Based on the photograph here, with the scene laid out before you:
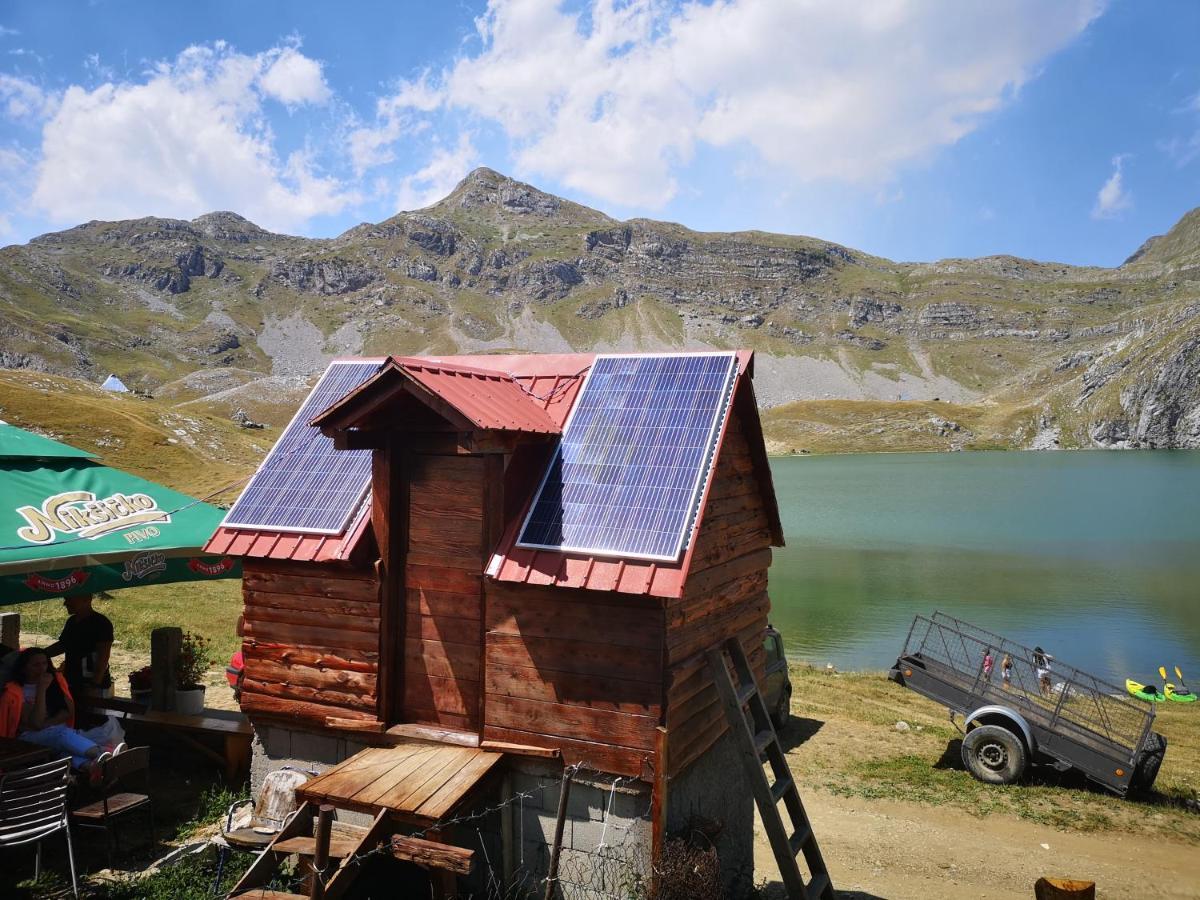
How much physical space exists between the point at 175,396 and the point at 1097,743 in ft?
687

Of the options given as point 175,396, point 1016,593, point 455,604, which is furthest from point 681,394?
point 175,396

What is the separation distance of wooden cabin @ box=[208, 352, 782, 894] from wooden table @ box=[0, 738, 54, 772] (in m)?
2.20

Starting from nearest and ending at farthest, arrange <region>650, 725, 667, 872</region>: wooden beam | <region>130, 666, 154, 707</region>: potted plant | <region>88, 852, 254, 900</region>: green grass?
<region>650, 725, 667, 872</region>: wooden beam, <region>88, 852, 254, 900</region>: green grass, <region>130, 666, 154, 707</region>: potted plant

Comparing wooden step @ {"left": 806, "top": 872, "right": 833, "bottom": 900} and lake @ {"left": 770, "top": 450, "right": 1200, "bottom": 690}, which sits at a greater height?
wooden step @ {"left": 806, "top": 872, "right": 833, "bottom": 900}

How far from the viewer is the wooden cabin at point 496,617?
753 centimetres

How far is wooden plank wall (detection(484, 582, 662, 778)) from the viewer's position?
744cm

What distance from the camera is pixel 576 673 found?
7699mm

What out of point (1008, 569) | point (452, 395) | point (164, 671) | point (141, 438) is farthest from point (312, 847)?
point (141, 438)

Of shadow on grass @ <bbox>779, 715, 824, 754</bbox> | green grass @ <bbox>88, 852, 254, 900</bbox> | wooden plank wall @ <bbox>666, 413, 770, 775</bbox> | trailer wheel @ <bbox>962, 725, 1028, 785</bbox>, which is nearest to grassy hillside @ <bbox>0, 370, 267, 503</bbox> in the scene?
shadow on grass @ <bbox>779, 715, 824, 754</bbox>

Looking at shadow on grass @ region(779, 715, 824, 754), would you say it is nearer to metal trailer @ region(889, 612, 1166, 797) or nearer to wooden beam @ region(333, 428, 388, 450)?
metal trailer @ region(889, 612, 1166, 797)

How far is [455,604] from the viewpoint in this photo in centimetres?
848

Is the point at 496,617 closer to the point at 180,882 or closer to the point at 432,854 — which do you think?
the point at 432,854

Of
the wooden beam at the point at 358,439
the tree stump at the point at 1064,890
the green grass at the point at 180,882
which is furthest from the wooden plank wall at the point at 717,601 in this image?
the green grass at the point at 180,882

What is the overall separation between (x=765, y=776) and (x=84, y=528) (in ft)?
30.3
